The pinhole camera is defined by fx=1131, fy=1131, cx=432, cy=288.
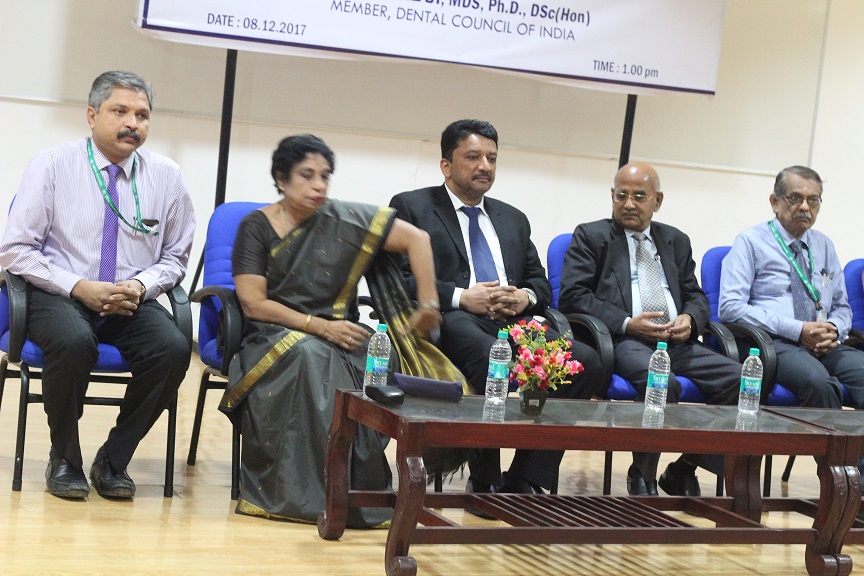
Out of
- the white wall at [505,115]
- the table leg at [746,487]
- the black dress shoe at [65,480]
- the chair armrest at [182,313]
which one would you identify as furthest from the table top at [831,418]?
the white wall at [505,115]

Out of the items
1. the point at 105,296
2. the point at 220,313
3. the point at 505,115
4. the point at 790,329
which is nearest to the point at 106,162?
the point at 105,296

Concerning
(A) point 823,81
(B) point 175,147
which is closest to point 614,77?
(A) point 823,81

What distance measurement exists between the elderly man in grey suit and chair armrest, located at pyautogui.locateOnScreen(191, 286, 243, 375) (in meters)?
1.41

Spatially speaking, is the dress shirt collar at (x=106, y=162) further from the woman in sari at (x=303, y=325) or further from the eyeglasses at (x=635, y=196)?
the eyeglasses at (x=635, y=196)

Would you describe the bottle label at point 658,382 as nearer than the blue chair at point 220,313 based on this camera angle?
Yes

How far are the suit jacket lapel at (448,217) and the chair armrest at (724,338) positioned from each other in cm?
108

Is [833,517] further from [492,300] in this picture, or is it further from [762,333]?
[492,300]

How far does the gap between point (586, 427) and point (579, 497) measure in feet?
1.83

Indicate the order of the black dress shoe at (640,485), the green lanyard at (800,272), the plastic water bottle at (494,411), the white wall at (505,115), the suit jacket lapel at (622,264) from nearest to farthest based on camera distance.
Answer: the plastic water bottle at (494,411), the black dress shoe at (640,485), the suit jacket lapel at (622,264), the green lanyard at (800,272), the white wall at (505,115)

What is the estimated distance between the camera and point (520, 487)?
408cm

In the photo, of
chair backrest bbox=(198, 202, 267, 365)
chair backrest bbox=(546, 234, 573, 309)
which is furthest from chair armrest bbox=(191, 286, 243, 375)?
chair backrest bbox=(546, 234, 573, 309)

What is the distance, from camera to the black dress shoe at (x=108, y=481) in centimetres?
366

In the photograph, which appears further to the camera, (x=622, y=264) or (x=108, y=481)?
(x=622, y=264)

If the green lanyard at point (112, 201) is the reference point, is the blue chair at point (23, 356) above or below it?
below
